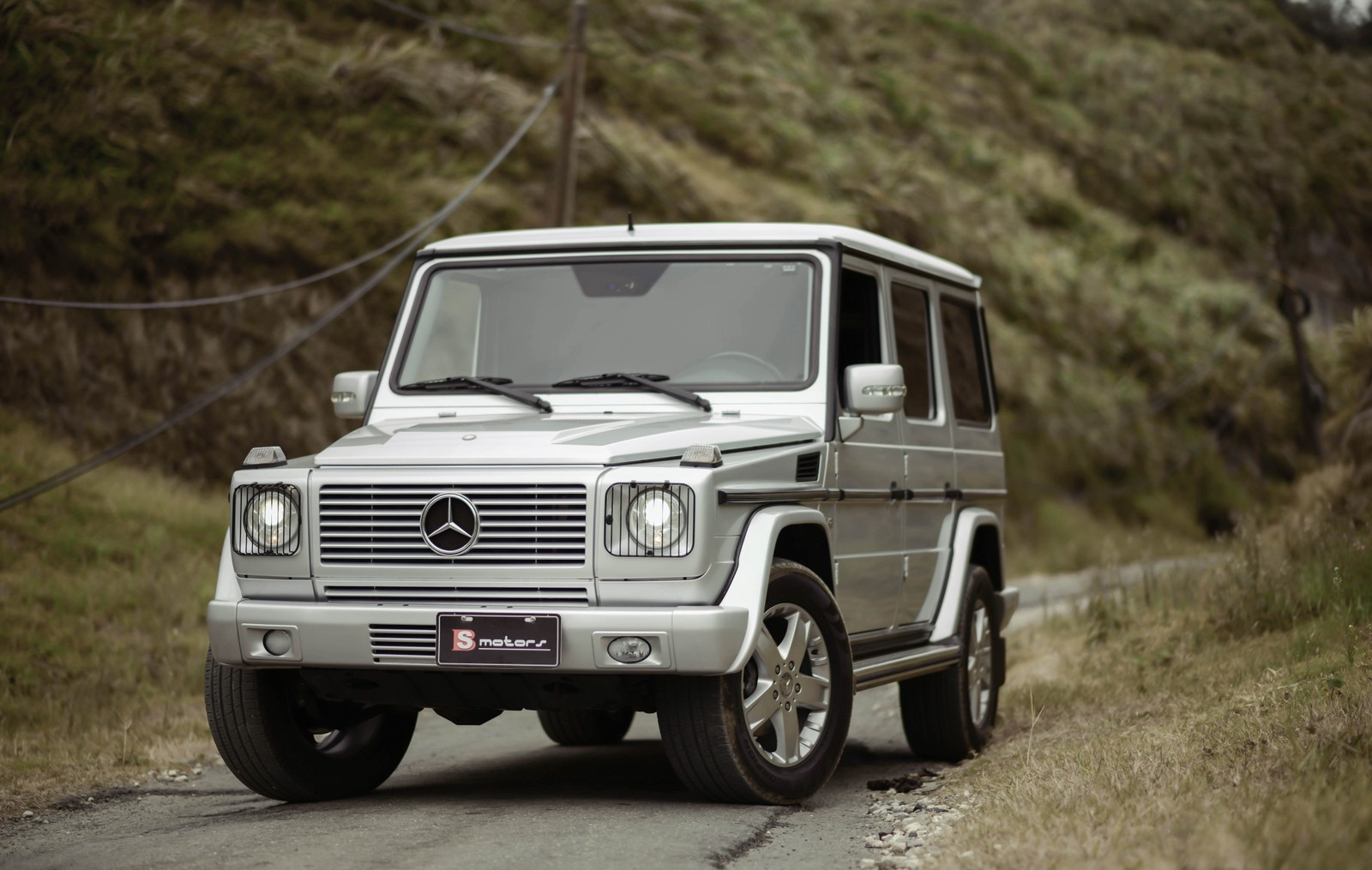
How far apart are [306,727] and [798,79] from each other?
102ft

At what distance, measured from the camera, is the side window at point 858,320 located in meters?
7.20

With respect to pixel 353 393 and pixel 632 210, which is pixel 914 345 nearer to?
pixel 353 393

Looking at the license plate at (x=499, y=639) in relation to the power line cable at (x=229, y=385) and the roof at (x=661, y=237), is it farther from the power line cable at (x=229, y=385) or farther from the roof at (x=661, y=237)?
the power line cable at (x=229, y=385)

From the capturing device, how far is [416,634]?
5.76 m

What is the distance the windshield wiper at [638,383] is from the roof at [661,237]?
726 mm

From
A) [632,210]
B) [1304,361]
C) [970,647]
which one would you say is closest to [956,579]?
[970,647]

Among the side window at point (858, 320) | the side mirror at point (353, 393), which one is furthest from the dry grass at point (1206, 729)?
the side mirror at point (353, 393)

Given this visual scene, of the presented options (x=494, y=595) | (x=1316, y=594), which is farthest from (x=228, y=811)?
(x=1316, y=594)

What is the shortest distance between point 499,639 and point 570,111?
38.7ft

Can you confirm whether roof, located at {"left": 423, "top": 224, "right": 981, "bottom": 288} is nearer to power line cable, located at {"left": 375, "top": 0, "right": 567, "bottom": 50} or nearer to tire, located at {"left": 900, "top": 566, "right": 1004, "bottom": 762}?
tire, located at {"left": 900, "top": 566, "right": 1004, "bottom": 762}

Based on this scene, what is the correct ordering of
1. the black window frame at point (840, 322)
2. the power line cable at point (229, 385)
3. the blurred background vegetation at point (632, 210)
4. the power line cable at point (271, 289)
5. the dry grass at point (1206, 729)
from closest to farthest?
the dry grass at point (1206, 729), the black window frame at point (840, 322), the blurred background vegetation at point (632, 210), the power line cable at point (229, 385), the power line cable at point (271, 289)

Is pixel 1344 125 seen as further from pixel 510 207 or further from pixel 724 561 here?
pixel 724 561

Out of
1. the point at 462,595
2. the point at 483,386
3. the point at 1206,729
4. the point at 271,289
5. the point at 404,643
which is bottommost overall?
the point at 1206,729

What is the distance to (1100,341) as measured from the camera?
3450 centimetres
